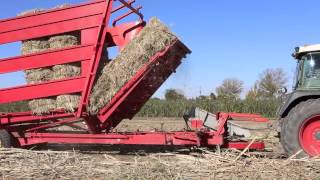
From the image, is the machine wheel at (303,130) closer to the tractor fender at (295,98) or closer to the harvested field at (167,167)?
the tractor fender at (295,98)

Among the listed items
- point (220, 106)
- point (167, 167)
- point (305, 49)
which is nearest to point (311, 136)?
point (305, 49)

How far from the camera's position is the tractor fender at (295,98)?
8391 millimetres

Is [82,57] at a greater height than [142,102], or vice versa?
[82,57]

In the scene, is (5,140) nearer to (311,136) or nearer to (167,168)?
(167,168)

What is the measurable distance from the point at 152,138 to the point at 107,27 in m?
2.36

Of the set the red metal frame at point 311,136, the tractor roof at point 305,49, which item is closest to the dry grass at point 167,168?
the red metal frame at point 311,136

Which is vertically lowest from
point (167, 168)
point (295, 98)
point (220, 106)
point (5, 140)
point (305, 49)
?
point (167, 168)

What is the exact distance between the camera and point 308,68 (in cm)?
872

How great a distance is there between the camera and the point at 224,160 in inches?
308

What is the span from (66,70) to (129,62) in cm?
133

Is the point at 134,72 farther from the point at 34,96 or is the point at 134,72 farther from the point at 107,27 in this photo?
the point at 34,96

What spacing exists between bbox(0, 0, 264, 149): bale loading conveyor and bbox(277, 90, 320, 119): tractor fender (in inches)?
33.7

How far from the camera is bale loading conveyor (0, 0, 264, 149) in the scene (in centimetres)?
920

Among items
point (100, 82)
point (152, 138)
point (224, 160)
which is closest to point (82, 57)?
point (100, 82)
